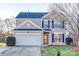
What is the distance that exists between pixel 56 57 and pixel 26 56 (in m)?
0.35

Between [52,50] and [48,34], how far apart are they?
0.63 feet

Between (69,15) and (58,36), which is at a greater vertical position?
(69,15)

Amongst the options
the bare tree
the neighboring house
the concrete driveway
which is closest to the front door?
the neighboring house

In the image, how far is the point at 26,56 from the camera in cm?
2072

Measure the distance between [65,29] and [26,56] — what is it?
0.55m

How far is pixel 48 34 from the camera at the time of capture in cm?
2075

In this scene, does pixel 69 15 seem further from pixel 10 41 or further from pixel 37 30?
pixel 10 41

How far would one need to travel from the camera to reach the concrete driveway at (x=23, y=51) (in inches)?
816

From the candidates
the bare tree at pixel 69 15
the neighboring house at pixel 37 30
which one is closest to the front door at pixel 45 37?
the neighboring house at pixel 37 30

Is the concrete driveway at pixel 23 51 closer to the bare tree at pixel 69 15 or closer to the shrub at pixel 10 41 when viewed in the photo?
the shrub at pixel 10 41

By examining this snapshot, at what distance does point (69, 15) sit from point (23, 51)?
2.23ft

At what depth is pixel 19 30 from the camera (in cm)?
2075

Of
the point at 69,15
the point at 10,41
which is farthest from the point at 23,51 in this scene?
the point at 69,15

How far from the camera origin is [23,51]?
68.0 feet
